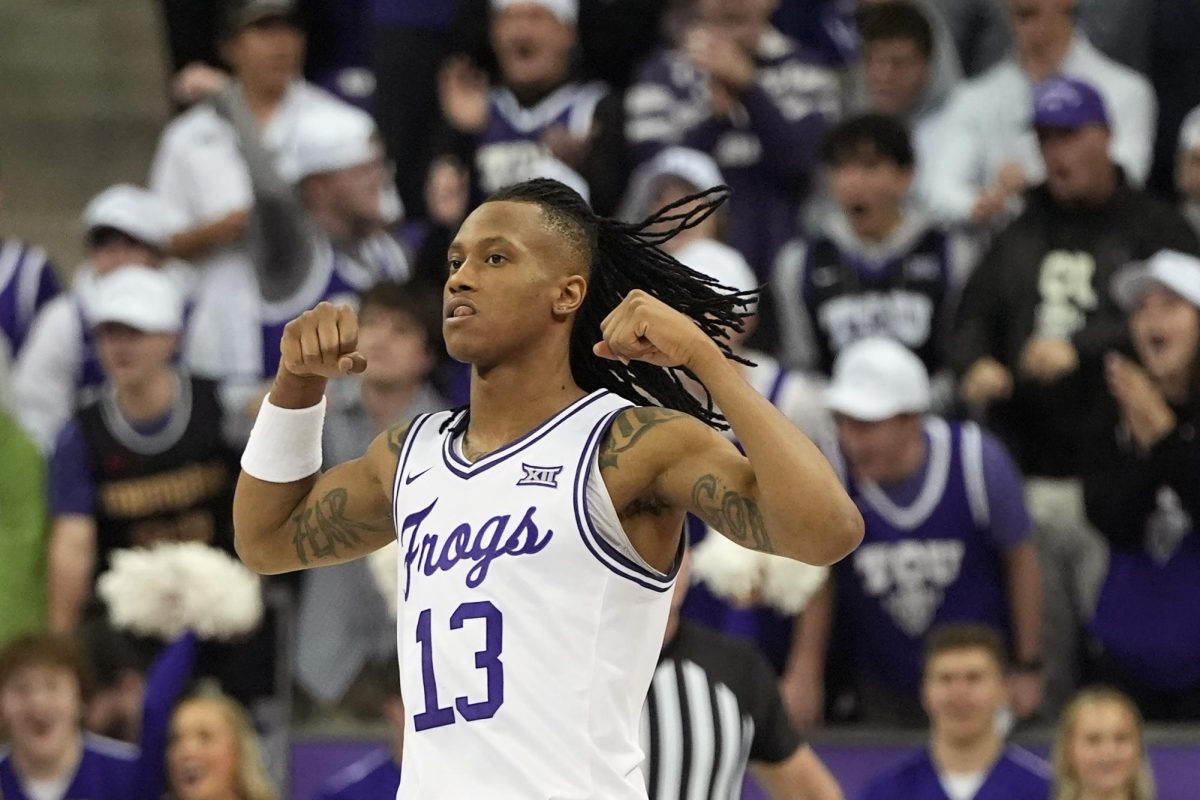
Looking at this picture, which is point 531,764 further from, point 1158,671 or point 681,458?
point 1158,671

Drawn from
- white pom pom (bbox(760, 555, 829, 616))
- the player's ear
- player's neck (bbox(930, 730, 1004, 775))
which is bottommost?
player's neck (bbox(930, 730, 1004, 775))

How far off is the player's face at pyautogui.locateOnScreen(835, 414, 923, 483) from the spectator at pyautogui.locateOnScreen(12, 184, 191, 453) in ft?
8.06

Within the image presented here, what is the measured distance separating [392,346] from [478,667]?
11.0ft

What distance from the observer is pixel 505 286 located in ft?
12.9

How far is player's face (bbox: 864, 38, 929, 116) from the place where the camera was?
799cm

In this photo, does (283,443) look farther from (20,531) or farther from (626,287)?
(20,531)

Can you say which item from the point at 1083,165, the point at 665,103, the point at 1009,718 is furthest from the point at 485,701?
the point at 665,103

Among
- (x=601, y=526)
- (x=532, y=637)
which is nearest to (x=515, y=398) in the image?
(x=601, y=526)

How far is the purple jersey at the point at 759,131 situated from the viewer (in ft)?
26.1

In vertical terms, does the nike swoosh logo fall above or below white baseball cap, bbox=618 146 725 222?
above

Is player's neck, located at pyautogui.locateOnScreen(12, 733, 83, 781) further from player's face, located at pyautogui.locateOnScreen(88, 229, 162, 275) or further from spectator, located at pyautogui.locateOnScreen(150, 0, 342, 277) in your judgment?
spectator, located at pyautogui.locateOnScreen(150, 0, 342, 277)

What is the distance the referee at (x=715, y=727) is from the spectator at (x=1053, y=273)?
5.47 ft

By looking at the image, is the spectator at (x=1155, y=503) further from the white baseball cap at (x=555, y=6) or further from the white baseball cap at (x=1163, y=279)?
the white baseball cap at (x=555, y=6)

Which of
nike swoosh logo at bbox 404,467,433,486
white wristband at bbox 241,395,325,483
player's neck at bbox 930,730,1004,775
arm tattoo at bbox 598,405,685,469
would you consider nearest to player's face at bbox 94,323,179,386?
player's neck at bbox 930,730,1004,775
